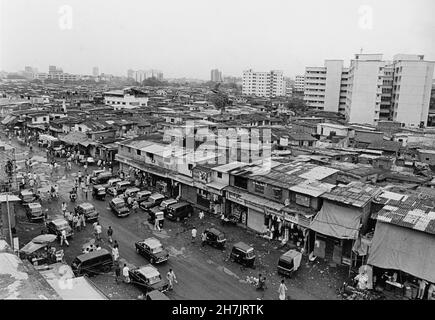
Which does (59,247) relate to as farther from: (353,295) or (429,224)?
(429,224)

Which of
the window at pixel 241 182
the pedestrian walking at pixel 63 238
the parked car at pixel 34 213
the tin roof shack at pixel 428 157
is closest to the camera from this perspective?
the pedestrian walking at pixel 63 238

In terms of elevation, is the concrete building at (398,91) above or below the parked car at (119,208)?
above

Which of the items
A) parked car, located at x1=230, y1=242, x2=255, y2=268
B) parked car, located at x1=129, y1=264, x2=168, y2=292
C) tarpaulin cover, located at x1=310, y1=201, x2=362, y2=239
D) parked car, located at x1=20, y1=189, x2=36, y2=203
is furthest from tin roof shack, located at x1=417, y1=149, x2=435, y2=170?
parked car, located at x1=20, y1=189, x2=36, y2=203

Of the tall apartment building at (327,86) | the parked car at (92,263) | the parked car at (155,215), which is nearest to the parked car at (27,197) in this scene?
the parked car at (155,215)

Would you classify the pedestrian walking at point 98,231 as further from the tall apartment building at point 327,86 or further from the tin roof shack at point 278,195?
the tall apartment building at point 327,86

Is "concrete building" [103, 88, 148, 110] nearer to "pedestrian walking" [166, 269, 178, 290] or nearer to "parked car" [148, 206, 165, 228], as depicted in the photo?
"parked car" [148, 206, 165, 228]

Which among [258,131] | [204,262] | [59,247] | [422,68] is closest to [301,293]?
[204,262]
